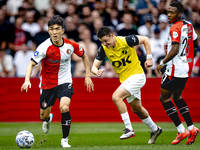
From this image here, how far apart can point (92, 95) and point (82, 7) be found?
3854mm

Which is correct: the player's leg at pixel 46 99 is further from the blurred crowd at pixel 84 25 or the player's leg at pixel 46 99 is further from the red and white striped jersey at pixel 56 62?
the blurred crowd at pixel 84 25

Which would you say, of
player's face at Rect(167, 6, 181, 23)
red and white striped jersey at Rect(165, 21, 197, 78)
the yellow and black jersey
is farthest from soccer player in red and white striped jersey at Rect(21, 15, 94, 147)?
player's face at Rect(167, 6, 181, 23)

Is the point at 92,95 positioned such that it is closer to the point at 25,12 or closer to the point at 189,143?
the point at 25,12

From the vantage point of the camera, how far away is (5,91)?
1194 cm

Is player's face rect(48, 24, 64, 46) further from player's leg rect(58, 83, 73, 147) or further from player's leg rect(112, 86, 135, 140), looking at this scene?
player's leg rect(112, 86, 135, 140)

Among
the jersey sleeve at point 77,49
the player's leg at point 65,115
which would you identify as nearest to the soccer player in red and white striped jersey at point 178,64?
the jersey sleeve at point 77,49

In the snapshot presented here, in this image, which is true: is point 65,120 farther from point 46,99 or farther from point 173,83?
point 173,83

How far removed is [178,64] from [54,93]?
2725 millimetres

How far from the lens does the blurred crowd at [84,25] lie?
39.1 ft

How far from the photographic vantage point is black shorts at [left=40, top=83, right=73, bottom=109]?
→ 6859mm

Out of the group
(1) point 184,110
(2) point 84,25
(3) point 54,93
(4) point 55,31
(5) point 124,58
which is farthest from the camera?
(2) point 84,25

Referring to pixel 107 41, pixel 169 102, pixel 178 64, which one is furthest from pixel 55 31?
pixel 169 102

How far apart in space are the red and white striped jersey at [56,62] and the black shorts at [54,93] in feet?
0.31

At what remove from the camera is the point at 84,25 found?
40.8 ft
